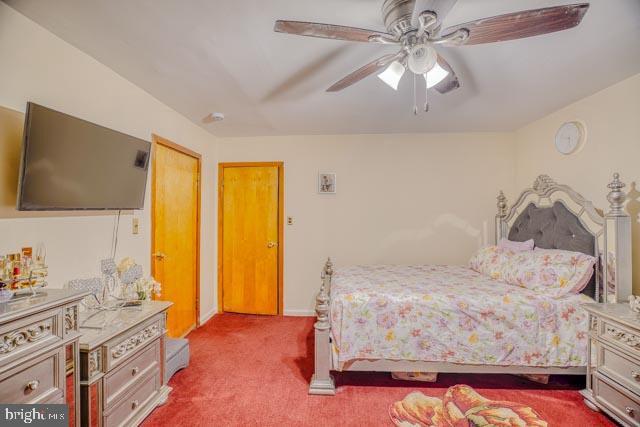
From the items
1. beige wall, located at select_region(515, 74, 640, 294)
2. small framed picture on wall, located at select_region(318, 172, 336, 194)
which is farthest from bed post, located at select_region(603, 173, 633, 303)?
small framed picture on wall, located at select_region(318, 172, 336, 194)

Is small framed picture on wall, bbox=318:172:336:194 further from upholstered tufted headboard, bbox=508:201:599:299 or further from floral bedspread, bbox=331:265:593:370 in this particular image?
upholstered tufted headboard, bbox=508:201:599:299

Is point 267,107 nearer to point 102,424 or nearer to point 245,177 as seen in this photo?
point 245,177

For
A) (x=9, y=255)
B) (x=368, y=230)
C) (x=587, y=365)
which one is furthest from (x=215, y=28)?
(x=587, y=365)

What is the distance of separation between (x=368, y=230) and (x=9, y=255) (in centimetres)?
320

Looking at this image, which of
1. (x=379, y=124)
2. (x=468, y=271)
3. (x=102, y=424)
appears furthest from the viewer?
(x=379, y=124)

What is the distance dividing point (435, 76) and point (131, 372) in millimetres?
2628

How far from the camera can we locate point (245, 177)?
12.7ft

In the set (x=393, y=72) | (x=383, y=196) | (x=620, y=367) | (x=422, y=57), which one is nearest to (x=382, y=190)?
(x=383, y=196)

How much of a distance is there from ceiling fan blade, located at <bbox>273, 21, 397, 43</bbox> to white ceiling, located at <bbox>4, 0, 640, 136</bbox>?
190 millimetres

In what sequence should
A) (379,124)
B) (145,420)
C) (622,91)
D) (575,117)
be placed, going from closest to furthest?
(145,420), (622,91), (575,117), (379,124)

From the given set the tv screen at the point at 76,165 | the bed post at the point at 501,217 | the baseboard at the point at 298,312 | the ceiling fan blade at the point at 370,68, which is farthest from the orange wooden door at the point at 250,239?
the bed post at the point at 501,217

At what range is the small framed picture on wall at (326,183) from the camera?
12.4ft

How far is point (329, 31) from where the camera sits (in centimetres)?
130

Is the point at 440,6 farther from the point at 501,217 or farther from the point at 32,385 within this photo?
the point at 501,217
